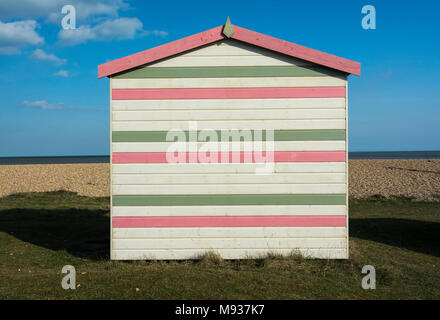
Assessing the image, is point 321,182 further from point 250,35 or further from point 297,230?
point 250,35

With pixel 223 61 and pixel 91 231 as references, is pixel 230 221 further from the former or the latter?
Result: pixel 91 231

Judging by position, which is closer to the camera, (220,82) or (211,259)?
(211,259)

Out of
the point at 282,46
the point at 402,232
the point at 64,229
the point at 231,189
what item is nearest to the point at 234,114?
the point at 231,189

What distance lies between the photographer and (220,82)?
6.20m

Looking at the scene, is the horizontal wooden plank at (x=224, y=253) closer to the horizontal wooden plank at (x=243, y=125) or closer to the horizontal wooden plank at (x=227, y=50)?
the horizontal wooden plank at (x=243, y=125)

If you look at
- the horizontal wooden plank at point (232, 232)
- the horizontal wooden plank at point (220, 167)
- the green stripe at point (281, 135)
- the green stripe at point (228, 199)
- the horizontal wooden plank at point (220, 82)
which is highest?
the horizontal wooden plank at point (220, 82)

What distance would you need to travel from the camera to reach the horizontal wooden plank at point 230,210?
6.10m

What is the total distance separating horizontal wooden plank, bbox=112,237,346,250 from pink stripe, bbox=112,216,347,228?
0.24m

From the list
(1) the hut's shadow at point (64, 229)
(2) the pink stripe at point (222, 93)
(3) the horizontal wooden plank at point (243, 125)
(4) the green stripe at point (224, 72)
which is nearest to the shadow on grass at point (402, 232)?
(3) the horizontal wooden plank at point (243, 125)

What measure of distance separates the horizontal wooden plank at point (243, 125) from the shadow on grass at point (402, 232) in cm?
375

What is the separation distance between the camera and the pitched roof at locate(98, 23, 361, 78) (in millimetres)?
6078

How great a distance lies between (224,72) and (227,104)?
1.88 feet

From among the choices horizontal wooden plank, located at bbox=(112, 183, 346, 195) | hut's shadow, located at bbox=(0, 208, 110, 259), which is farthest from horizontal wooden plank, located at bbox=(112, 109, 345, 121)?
hut's shadow, located at bbox=(0, 208, 110, 259)

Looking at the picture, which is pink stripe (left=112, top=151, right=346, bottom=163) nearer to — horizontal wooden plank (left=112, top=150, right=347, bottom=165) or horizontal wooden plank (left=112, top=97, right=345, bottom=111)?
horizontal wooden plank (left=112, top=150, right=347, bottom=165)
